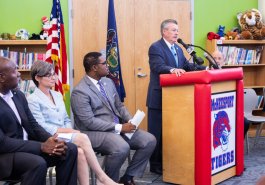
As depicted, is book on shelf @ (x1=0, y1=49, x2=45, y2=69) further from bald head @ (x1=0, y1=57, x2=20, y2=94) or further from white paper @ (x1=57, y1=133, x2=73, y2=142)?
bald head @ (x1=0, y1=57, x2=20, y2=94)

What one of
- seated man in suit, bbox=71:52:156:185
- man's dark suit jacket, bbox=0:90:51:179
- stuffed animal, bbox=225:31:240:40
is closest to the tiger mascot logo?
seated man in suit, bbox=71:52:156:185

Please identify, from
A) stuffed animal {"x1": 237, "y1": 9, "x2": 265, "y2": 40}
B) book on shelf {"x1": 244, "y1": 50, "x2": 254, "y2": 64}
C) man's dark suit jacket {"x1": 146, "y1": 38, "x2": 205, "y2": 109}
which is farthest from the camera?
book on shelf {"x1": 244, "y1": 50, "x2": 254, "y2": 64}

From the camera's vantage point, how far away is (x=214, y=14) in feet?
22.0

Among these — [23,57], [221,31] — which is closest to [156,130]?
[23,57]

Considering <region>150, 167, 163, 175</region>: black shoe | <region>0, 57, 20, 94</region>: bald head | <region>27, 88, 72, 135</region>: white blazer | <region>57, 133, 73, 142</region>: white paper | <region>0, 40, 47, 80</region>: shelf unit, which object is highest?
<region>0, 40, 47, 80</region>: shelf unit

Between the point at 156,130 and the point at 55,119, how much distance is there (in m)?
1.23

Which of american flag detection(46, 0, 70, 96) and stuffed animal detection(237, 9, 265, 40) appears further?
stuffed animal detection(237, 9, 265, 40)

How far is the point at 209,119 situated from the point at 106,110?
0.94 metres

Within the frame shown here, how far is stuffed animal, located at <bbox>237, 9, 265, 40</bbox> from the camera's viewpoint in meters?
6.53

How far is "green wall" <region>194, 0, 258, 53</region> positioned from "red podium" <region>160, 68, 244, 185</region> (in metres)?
2.56

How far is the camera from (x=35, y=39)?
220 inches

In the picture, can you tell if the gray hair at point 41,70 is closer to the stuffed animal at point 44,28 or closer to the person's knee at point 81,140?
the person's knee at point 81,140

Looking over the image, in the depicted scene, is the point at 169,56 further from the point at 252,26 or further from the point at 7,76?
the point at 252,26

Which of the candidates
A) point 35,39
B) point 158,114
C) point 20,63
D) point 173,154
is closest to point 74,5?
point 35,39
